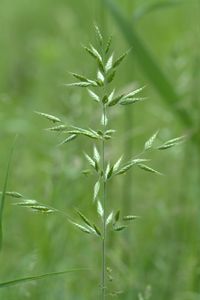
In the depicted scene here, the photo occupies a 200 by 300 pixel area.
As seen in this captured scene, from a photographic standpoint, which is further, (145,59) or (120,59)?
(145,59)

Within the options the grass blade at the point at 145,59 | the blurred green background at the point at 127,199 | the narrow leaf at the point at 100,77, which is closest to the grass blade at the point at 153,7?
the blurred green background at the point at 127,199

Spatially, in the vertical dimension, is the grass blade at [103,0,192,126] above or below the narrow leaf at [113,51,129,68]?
above

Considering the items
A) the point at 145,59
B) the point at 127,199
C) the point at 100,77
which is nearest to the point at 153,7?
the point at 145,59

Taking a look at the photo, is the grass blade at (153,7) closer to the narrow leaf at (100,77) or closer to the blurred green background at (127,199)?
the blurred green background at (127,199)

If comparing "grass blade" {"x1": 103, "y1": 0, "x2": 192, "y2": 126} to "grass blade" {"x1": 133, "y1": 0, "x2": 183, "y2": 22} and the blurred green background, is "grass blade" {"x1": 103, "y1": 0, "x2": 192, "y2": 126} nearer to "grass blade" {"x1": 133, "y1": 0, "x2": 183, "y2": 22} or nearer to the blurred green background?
the blurred green background

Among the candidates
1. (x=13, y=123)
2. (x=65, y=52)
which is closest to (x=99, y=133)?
(x=13, y=123)

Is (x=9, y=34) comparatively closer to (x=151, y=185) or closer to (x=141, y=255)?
(x=151, y=185)

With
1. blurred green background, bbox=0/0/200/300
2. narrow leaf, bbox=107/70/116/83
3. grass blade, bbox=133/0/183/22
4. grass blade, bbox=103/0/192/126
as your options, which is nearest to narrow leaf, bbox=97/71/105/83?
narrow leaf, bbox=107/70/116/83

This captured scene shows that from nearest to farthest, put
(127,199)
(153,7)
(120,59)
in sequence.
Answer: (120,59) → (153,7) → (127,199)

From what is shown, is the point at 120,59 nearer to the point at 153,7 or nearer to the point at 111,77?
the point at 111,77

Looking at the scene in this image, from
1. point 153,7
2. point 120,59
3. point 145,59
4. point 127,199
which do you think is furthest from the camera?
point 127,199

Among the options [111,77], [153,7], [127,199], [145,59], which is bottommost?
[111,77]
